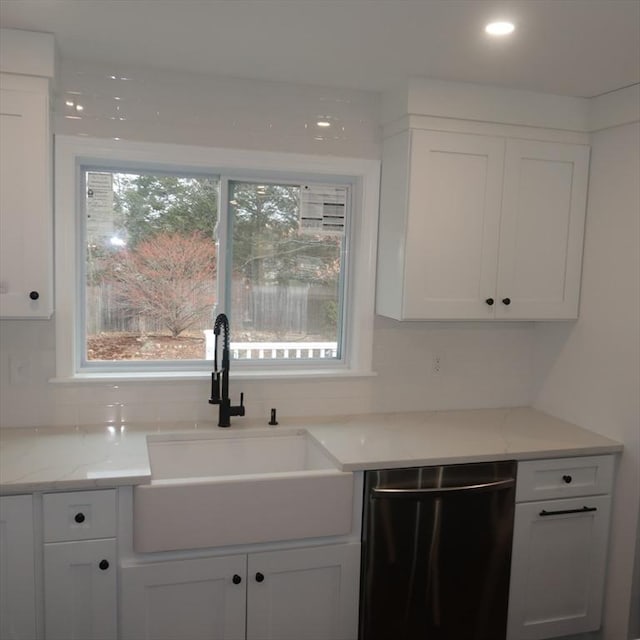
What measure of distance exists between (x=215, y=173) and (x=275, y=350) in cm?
84

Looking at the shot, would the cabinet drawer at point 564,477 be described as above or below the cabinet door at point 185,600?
above

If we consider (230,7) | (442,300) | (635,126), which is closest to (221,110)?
(230,7)

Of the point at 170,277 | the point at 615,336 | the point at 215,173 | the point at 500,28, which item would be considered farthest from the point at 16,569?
the point at 615,336

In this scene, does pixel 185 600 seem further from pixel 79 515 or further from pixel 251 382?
pixel 251 382

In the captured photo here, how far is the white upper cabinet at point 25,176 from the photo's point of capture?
218cm

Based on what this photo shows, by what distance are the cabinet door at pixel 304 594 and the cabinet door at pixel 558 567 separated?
703 millimetres

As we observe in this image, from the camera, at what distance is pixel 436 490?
2359 millimetres

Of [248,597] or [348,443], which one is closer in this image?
[248,597]

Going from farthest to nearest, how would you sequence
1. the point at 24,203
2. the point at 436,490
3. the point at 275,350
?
the point at 275,350 → the point at 436,490 → the point at 24,203

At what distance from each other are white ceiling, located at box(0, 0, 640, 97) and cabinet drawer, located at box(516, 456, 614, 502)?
152 cm

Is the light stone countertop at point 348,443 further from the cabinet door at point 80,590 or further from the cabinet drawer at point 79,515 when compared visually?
the cabinet door at point 80,590

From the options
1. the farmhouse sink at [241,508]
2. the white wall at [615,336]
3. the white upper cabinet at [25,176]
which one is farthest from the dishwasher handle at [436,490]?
the white upper cabinet at [25,176]

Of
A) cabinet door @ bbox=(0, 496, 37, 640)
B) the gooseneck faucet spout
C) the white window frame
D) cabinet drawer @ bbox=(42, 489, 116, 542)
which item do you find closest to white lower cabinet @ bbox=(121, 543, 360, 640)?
cabinet drawer @ bbox=(42, 489, 116, 542)

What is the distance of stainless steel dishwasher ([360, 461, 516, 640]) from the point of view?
2.32 m
